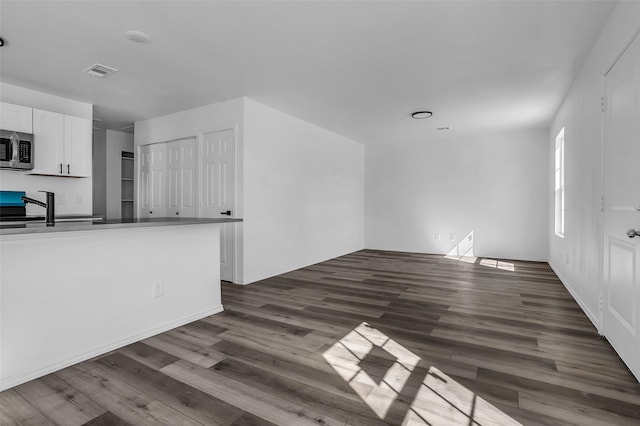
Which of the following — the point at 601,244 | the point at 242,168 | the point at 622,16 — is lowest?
the point at 601,244

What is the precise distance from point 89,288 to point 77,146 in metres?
2.91

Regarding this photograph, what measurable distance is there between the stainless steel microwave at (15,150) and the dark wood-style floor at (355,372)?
2.82 metres

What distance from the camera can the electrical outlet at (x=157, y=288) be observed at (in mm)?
2799

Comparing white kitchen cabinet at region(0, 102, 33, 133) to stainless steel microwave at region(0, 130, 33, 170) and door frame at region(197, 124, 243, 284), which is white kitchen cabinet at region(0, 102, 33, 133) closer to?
stainless steel microwave at region(0, 130, 33, 170)

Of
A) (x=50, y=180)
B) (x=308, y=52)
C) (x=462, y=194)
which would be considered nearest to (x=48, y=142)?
(x=50, y=180)

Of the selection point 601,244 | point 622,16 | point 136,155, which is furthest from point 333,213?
point 622,16

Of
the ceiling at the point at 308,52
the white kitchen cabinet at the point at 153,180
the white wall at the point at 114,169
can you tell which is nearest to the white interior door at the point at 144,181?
the white kitchen cabinet at the point at 153,180

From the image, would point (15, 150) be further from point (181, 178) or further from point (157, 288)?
point (157, 288)

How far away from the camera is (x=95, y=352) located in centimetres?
239

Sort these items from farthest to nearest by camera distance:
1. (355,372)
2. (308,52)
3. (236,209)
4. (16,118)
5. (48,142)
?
(236,209), (48,142), (16,118), (308,52), (355,372)

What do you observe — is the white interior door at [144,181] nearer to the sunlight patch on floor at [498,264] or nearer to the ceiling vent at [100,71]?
the ceiling vent at [100,71]

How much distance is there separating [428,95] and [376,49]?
1590 millimetres

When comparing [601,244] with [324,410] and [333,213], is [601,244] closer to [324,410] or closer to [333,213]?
[324,410]

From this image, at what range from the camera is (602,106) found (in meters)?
2.71
